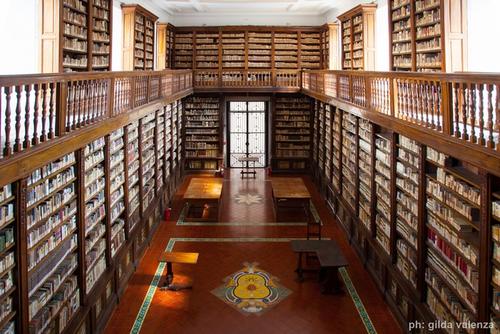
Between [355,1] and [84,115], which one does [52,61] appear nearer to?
[84,115]

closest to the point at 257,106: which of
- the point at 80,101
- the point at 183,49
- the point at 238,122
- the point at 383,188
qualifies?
the point at 238,122

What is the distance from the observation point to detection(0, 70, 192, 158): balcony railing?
12.1ft

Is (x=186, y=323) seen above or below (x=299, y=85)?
below

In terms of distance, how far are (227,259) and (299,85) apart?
8.07 metres

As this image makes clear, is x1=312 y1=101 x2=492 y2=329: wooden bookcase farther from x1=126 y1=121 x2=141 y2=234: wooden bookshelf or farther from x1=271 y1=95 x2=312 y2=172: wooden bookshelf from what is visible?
x1=271 y1=95 x2=312 y2=172: wooden bookshelf

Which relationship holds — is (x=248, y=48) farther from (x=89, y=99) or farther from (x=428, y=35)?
(x=89, y=99)

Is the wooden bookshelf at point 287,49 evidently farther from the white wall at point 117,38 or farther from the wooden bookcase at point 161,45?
the white wall at point 117,38

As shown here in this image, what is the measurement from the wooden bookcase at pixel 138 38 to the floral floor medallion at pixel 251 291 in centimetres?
632

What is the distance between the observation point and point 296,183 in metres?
11.8

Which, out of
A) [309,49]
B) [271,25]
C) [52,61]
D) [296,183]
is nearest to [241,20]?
[271,25]

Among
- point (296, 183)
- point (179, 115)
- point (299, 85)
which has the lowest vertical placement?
point (296, 183)

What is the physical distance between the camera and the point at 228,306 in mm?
6660

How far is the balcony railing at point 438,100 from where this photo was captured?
3877 mm

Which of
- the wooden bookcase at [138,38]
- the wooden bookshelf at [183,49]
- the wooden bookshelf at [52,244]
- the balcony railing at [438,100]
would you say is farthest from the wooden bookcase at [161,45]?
the wooden bookshelf at [52,244]
